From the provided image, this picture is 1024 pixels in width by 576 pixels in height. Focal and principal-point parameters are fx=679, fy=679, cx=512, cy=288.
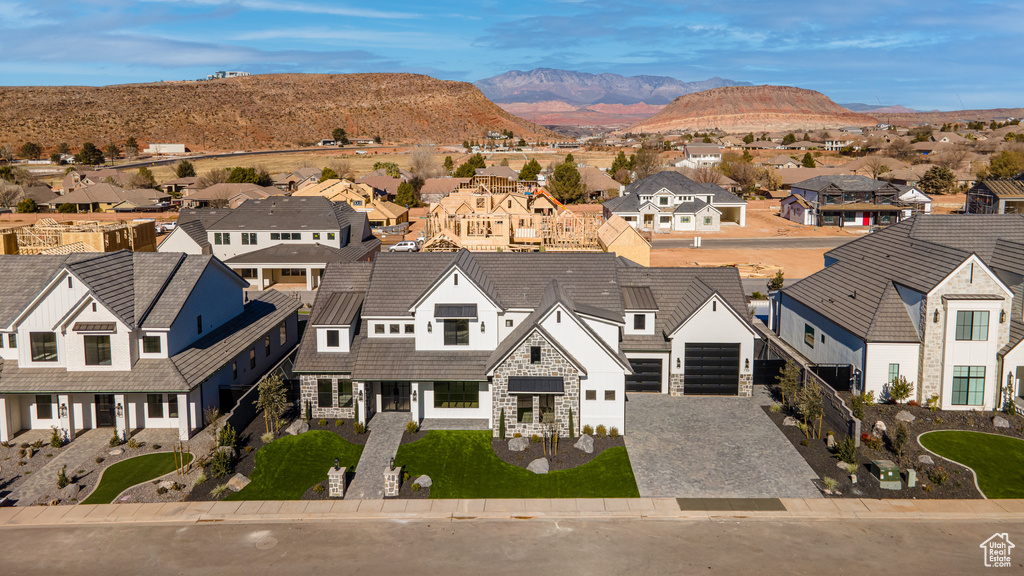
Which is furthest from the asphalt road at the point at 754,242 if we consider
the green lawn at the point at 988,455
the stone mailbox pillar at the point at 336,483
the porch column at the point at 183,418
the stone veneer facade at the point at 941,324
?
the stone mailbox pillar at the point at 336,483

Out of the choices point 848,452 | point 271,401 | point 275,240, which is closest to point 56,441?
point 271,401

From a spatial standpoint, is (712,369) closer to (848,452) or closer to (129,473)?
(848,452)

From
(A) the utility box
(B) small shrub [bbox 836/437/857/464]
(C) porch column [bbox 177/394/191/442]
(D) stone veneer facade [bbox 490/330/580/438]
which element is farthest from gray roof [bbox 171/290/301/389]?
(A) the utility box

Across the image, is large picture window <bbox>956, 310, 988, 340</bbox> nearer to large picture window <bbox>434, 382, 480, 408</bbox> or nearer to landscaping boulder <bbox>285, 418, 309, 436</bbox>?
large picture window <bbox>434, 382, 480, 408</bbox>

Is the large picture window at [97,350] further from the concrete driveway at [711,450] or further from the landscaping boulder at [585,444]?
the concrete driveway at [711,450]

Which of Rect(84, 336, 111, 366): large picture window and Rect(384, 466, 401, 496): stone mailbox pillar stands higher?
Rect(84, 336, 111, 366): large picture window

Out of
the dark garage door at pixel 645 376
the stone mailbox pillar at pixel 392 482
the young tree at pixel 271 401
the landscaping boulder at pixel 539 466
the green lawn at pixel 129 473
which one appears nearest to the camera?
the stone mailbox pillar at pixel 392 482

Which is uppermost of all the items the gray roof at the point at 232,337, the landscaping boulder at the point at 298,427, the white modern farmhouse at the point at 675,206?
the white modern farmhouse at the point at 675,206
